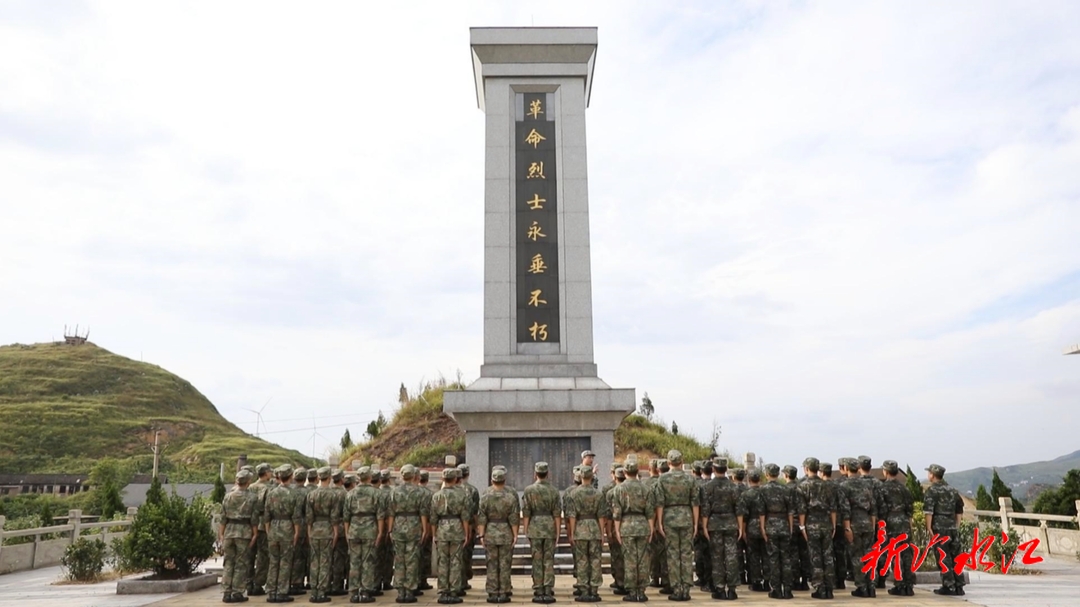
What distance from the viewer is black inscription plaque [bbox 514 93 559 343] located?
14.7m

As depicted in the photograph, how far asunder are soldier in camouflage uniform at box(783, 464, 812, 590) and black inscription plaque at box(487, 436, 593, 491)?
4.92m

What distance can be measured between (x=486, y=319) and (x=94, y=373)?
96.0 m

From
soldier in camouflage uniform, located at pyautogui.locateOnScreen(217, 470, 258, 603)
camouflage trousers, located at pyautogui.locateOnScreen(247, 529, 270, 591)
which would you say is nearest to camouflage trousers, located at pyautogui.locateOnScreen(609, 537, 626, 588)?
camouflage trousers, located at pyautogui.locateOnScreen(247, 529, 270, 591)

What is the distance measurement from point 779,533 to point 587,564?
2.21m

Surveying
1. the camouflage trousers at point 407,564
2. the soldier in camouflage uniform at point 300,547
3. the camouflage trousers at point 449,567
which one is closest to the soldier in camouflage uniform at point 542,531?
the camouflage trousers at point 449,567

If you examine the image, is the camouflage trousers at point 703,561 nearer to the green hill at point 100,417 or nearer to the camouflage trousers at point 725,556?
the camouflage trousers at point 725,556

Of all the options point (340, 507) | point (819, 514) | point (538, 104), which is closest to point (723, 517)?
point (819, 514)

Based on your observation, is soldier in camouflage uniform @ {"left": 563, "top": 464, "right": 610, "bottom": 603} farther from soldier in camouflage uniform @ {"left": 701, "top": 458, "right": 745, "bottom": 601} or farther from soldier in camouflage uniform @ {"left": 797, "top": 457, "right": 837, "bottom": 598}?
soldier in camouflage uniform @ {"left": 797, "top": 457, "right": 837, "bottom": 598}

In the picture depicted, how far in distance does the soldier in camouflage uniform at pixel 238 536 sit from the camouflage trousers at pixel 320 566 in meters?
0.76

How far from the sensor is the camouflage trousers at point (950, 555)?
27.3 feet

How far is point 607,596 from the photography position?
27.3ft

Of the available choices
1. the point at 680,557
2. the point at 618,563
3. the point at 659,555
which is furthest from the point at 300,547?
the point at 680,557

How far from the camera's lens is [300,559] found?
334 inches

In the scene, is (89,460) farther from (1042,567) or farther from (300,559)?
(1042,567)
